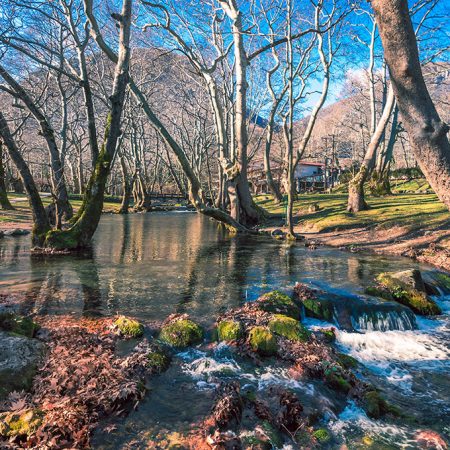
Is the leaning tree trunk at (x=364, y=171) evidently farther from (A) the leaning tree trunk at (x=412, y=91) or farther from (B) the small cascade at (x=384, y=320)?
(A) the leaning tree trunk at (x=412, y=91)

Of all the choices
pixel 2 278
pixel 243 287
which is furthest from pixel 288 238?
pixel 2 278

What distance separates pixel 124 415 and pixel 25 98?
1142 cm

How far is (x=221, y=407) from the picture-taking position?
3.70m

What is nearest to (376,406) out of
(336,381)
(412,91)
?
(336,381)

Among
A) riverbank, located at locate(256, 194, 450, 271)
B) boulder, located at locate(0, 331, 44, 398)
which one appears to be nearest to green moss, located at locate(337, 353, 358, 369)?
boulder, located at locate(0, 331, 44, 398)

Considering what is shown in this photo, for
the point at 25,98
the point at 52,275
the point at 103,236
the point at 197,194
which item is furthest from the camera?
the point at 103,236

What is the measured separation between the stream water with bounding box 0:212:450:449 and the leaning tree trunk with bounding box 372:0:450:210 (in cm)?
263

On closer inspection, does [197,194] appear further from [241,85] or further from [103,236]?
[241,85]

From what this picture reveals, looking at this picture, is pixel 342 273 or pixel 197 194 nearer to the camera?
pixel 342 273

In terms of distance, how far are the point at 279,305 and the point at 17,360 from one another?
4401mm

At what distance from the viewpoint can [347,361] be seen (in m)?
5.10

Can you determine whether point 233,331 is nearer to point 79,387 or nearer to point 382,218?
point 79,387

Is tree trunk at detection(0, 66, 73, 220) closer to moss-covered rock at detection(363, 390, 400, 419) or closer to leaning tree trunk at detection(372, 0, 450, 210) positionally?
leaning tree trunk at detection(372, 0, 450, 210)

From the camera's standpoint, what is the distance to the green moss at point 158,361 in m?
4.59
